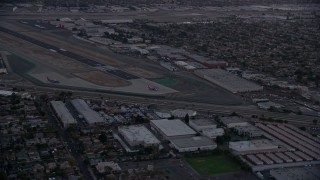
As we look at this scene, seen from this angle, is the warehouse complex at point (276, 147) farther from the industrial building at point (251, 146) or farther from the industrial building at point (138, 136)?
the industrial building at point (138, 136)

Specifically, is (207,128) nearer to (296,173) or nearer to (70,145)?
(296,173)

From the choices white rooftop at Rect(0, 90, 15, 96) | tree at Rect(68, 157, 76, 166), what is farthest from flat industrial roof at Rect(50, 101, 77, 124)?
tree at Rect(68, 157, 76, 166)

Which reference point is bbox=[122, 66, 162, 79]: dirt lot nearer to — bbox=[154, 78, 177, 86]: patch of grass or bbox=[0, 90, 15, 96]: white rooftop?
bbox=[154, 78, 177, 86]: patch of grass

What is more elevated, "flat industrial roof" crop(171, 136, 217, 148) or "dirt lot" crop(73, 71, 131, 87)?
"dirt lot" crop(73, 71, 131, 87)

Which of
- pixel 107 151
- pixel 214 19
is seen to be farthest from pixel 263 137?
pixel 214 19

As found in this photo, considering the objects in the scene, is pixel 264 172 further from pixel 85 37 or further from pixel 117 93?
pixel 85 37
